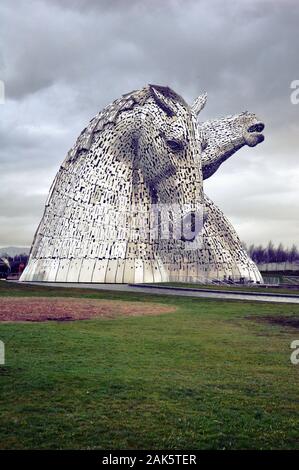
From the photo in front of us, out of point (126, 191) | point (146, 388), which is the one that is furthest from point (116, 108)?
point (146, 388)

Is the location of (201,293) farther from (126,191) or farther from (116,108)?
(116,108)

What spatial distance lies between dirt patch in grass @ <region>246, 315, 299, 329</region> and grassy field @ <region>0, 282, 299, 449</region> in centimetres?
141

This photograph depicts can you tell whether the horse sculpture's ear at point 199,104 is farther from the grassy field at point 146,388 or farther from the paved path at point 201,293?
the grassy field at point 146,388

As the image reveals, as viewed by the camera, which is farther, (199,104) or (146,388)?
(199,104)

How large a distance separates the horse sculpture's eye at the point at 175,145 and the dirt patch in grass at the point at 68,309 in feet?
42.9

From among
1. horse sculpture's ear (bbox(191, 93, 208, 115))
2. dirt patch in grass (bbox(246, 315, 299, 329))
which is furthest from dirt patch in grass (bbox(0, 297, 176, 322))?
horse sculpture's ear (bbox(191, 93, 208, 115))

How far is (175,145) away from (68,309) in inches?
644

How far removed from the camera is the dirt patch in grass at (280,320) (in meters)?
15.7

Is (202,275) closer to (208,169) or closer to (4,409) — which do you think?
(208,169)

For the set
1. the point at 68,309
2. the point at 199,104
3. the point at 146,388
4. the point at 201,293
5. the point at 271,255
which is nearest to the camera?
the point at 146,388

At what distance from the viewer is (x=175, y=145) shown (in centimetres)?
3172

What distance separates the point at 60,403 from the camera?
23.6 ft
